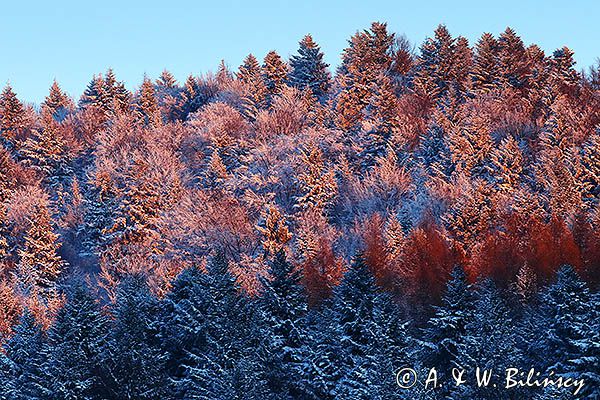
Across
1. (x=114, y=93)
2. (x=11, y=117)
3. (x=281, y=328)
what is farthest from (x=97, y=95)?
(x=281, y=328)

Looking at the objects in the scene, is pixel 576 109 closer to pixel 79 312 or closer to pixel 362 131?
pixel 362 131

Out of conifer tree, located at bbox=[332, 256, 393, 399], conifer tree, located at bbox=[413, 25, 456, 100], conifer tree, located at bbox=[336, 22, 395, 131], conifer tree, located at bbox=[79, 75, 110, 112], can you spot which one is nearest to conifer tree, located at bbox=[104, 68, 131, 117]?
conifer tree, located at bbox=[79, 75, 110, 112]

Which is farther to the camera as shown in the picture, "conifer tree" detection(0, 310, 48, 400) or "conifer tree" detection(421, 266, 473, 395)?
"conifer tree" detection(0, 310, 48, 400)

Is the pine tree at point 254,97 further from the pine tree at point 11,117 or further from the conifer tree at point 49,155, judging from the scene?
the pine tree at point 11,117

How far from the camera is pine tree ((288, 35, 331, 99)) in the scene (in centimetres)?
7356

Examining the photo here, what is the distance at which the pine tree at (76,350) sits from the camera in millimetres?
30109

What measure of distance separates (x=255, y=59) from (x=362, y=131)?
3405cm

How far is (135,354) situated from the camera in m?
30.9

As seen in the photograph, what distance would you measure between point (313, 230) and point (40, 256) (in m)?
23.3

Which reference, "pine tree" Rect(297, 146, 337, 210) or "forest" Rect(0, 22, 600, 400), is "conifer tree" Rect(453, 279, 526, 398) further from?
"pine tree" Rect(297, 146, 337, 210)

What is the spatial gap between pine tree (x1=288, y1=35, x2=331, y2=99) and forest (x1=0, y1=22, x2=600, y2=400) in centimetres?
28

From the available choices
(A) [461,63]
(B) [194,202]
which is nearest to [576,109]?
(A) [461,63]

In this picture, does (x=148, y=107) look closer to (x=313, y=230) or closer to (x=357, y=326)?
(x=313, y=230)

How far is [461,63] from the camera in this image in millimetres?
A: 64875
